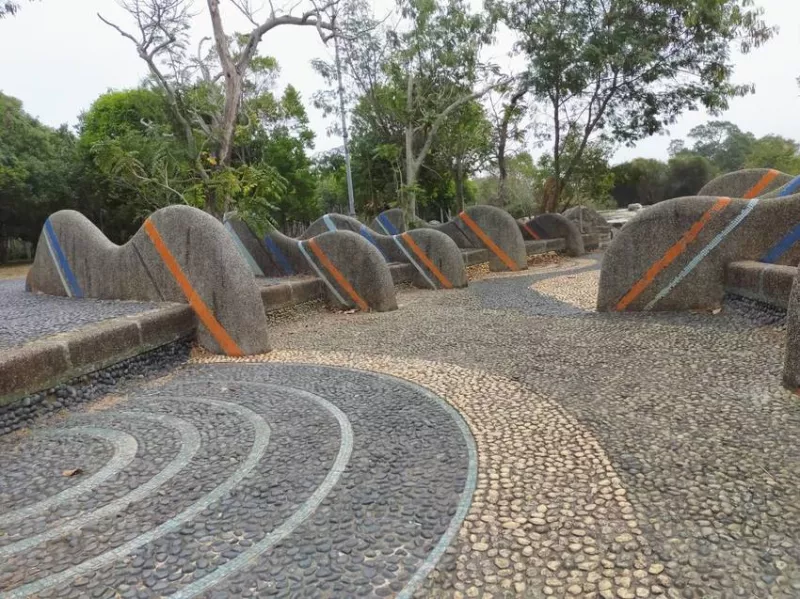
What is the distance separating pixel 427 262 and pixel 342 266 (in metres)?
2.89

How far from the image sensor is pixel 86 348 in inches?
162

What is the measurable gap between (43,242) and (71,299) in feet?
4.02

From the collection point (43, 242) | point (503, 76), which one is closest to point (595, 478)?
point (43, 242)

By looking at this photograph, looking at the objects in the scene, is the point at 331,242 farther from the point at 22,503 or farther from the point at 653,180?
the point at 653,180

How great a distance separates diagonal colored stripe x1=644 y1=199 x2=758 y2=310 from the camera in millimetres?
5672

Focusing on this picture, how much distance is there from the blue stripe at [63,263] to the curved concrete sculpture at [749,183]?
9.19 m

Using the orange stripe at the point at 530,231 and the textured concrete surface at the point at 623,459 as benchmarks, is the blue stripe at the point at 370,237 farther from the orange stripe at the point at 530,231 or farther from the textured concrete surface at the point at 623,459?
the orange stripe at the point at 530,231

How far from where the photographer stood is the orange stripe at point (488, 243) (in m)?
13.2

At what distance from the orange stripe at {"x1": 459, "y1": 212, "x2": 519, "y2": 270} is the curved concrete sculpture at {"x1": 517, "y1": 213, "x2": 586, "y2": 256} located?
3708 mm

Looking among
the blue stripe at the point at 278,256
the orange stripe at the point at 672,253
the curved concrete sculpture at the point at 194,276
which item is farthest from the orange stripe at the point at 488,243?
the curved concrete sculpture at the point at 194,276

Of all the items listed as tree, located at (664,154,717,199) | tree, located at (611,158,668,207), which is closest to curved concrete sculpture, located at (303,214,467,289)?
tree, located at (611,158,668,207)

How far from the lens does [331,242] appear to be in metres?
7.95

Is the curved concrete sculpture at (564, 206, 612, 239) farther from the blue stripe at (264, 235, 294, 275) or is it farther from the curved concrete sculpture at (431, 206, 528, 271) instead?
the blue stripe at (264, 235, 294, 275)

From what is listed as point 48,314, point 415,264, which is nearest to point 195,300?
point 48,314
